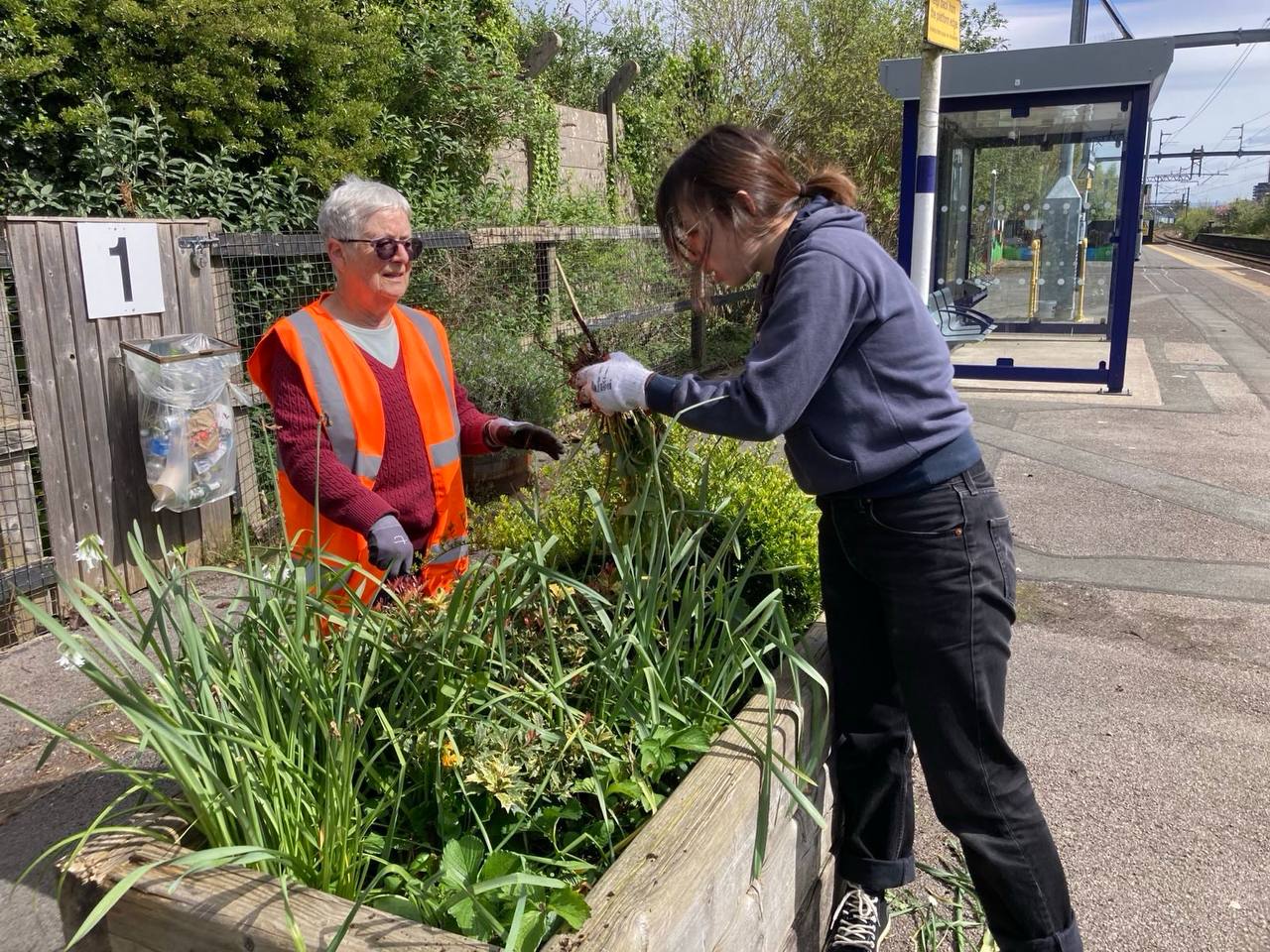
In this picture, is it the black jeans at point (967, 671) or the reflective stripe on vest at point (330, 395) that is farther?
the reflective stripe on vest at point (330, 395)

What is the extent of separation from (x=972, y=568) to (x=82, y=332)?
3848 millimetres

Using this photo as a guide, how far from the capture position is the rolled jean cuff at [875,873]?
2.34m

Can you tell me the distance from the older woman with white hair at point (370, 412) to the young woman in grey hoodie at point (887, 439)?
0.74m

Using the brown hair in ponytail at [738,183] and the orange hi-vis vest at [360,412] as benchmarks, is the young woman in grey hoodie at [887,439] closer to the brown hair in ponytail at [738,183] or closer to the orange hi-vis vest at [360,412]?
the brown hair in ponytail at [738,183]

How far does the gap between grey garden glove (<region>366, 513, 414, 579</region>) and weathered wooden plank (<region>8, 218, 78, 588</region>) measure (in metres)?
2.45

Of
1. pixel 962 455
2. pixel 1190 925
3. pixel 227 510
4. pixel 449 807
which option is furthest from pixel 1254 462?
pixel 449 807

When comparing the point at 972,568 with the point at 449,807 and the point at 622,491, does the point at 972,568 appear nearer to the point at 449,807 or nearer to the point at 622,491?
the point at 622,491

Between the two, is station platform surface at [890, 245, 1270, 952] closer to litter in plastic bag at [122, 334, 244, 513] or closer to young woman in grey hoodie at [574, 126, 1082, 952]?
young woman in grey hoodie at [574, 126, 1082, 952]

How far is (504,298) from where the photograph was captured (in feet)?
22.7

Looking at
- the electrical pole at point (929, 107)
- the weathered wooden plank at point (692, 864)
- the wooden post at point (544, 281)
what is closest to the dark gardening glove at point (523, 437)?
the weathered wooden plank at point (692, 864)

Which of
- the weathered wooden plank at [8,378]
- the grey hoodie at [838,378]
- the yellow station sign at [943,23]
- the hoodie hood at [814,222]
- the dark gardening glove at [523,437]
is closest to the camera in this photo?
the grey hoodie at [838,378]

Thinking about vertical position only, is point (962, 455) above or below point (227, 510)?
above

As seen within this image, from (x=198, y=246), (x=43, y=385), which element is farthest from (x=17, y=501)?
(x=198, y=246)

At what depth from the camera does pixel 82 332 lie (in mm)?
4270
